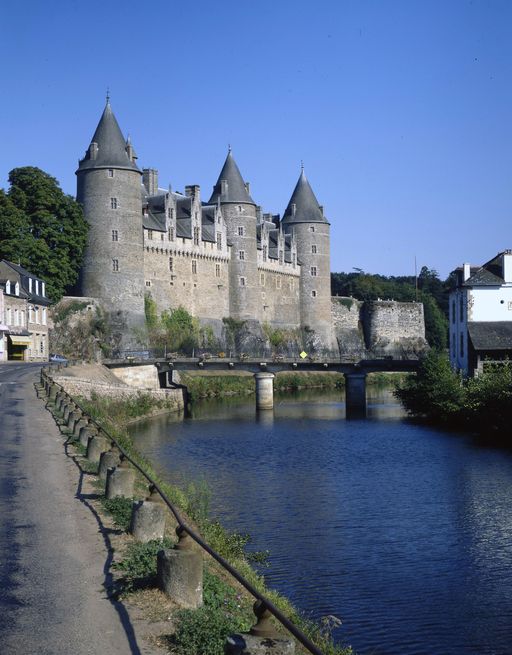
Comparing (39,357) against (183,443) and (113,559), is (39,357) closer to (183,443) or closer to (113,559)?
(183,443)

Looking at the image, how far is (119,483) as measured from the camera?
11.5 metres

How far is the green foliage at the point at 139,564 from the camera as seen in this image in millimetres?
7938

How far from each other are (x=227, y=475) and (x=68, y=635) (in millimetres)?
16456

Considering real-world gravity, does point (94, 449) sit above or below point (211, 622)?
above

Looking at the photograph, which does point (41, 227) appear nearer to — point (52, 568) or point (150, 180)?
point (150, 180)

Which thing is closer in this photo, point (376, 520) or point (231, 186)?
point (376, 520)

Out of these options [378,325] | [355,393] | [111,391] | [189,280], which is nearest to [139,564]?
[111,391]

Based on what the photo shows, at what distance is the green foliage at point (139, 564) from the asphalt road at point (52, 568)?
0.21 m

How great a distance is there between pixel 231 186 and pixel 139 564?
58.6 metres

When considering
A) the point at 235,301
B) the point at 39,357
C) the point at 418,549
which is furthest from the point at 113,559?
the point at 235,301

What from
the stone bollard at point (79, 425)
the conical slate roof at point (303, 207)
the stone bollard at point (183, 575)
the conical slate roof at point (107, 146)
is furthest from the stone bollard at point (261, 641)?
the conical slate roof at point (303, 207)

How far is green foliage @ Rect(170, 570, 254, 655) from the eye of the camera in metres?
6.62

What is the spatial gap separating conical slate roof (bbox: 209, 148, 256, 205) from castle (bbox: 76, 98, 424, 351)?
73mm

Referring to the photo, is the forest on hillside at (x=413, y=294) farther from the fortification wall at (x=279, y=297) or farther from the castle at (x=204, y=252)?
the fortification wall at (x=279, y=297)
